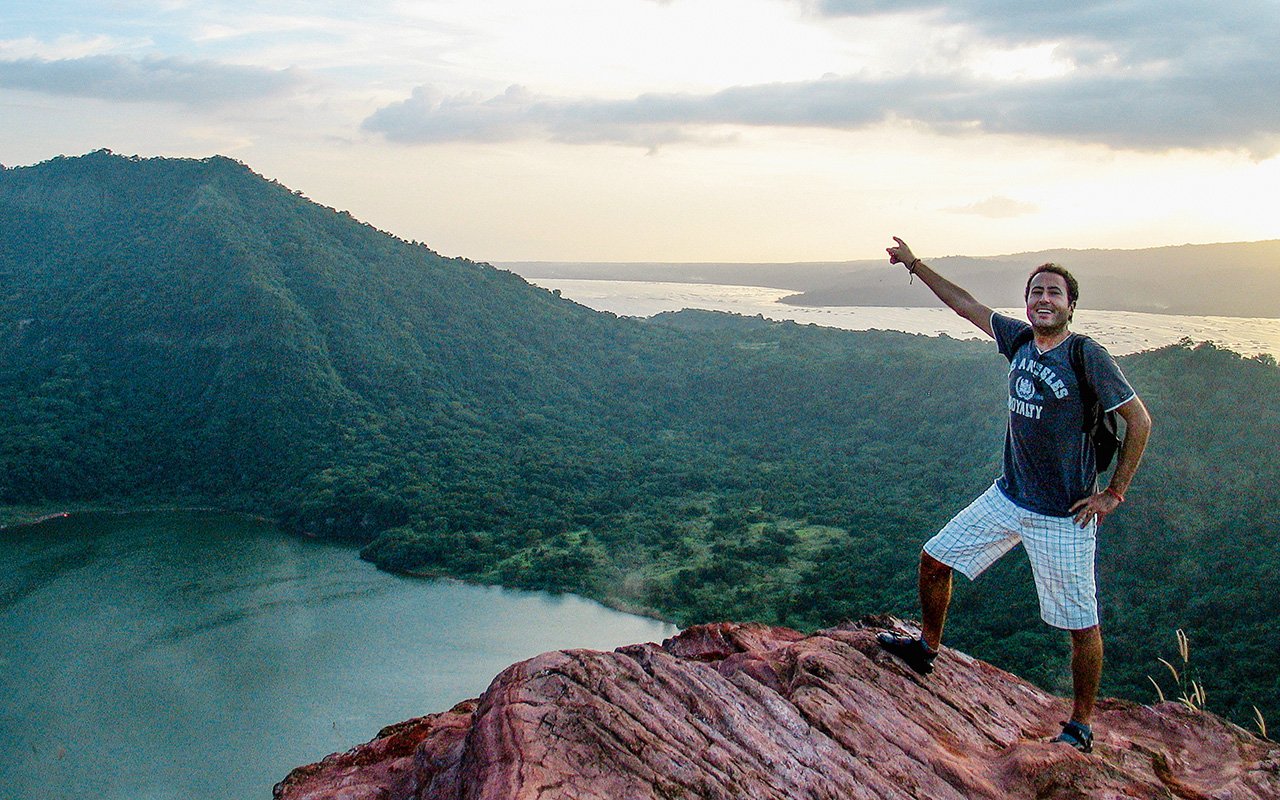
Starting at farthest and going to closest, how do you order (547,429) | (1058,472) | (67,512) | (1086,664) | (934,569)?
(547,429)
(67,512)
(934,569)
(1086,664)
(1058,472)

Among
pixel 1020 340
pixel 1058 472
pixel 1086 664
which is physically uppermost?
pixel 1020 340

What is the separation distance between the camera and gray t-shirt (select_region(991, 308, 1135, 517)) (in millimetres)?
4277

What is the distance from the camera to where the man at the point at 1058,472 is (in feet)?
14.2

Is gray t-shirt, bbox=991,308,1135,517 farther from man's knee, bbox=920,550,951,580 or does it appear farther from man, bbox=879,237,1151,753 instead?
man's knee, bbox=920,550,951,580

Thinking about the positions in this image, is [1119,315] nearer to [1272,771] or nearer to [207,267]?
[207,267]

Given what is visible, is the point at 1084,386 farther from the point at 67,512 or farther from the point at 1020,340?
the point at 67,512

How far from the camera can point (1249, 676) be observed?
18.3 metres

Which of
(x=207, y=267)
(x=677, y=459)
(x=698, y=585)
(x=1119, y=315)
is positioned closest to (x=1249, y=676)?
(x=698, y=585)

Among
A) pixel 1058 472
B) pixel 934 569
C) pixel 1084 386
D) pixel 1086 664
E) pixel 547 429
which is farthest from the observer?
pixel 547 429

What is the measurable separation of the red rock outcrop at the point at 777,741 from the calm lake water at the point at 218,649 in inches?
750

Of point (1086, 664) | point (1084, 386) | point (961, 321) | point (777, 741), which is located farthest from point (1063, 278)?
point (961, 321)

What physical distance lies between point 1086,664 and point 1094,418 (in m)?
1.33

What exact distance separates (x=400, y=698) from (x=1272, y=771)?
2268 centimetres

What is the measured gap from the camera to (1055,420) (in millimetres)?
4422
